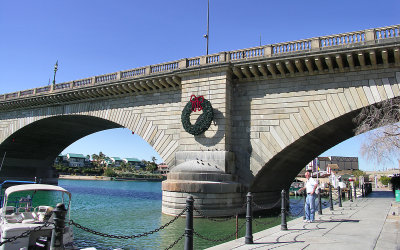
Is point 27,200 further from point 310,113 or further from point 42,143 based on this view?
point 42,143

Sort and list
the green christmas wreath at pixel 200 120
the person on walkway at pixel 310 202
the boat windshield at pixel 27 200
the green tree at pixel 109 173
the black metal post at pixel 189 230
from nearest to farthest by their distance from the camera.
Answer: the black metal post at pixel 189 230 < the boat windshield at pixel 27 200 < the person on walkway at pixel 310 202 < the green christmas wreath at pixel 200 120 < the green tree at pixel 109 173

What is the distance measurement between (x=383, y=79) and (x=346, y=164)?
278ft

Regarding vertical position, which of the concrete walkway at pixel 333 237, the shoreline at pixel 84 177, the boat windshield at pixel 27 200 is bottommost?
the shoreline at pixel 84 177

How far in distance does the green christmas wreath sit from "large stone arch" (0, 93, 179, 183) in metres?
2.57

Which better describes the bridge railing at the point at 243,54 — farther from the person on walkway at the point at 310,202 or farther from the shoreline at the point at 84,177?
the shoreline at the point at 84,177

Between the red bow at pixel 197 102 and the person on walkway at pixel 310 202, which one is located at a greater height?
the red bow at pixel 197 102

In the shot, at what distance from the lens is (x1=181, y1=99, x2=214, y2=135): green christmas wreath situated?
69.1ft

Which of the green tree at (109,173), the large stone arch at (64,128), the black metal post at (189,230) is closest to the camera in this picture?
the black metal post at (189,230)

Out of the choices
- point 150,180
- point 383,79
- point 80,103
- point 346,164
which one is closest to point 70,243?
point 383,79

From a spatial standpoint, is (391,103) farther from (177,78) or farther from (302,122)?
(177,78)

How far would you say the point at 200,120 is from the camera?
2131 cm

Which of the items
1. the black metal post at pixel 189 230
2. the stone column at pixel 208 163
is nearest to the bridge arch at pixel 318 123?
the stone column at pixel 208 163

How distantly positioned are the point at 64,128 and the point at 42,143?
28.1 feet

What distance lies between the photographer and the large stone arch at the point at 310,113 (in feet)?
58.5
